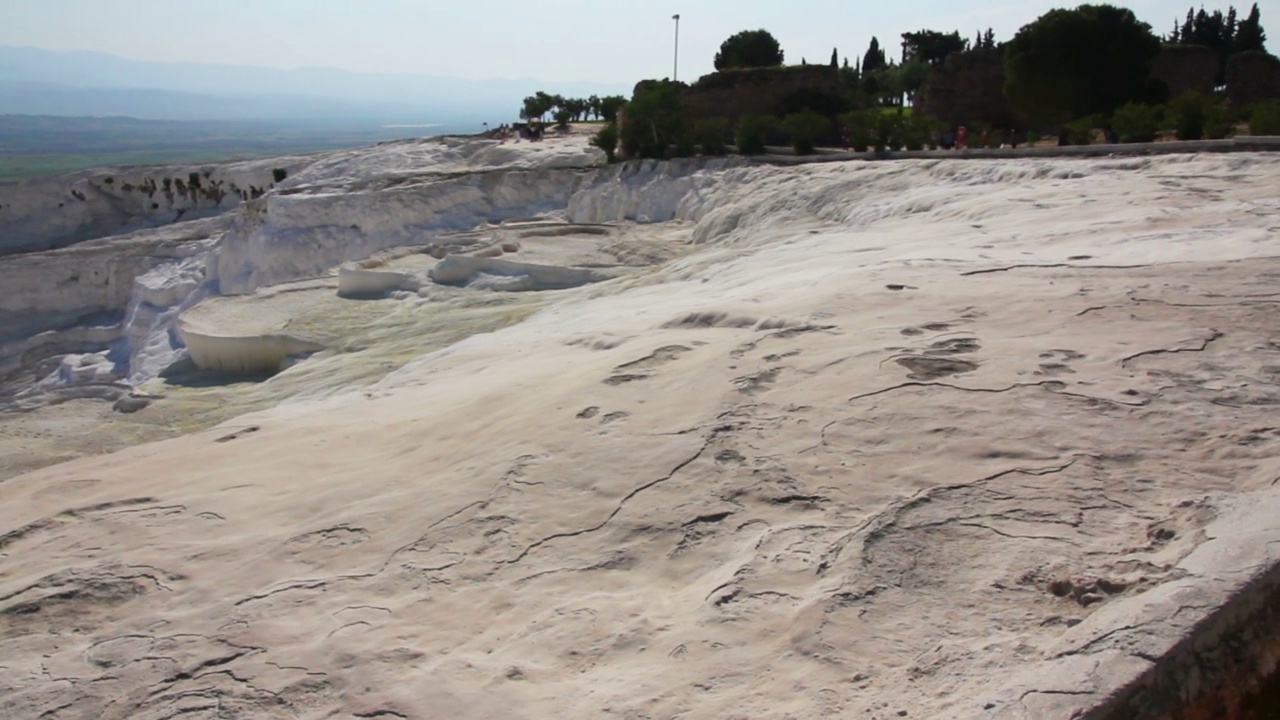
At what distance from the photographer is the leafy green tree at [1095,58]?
16.1 meters

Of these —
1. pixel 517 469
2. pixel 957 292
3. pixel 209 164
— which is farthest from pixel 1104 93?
pixel 209 164

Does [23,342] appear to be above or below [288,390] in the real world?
below

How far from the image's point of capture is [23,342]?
69.8 ft

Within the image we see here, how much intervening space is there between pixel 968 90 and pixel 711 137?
5.92 meters

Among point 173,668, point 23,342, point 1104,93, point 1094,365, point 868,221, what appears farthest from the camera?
point 23,342

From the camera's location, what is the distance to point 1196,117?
1053cm

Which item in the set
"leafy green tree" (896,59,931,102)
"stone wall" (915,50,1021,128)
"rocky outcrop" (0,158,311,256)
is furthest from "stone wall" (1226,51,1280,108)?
"rocky outcrop" (0,158,311,256)

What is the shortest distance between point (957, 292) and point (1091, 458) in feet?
6.60

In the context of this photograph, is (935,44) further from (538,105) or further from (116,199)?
(116,199)

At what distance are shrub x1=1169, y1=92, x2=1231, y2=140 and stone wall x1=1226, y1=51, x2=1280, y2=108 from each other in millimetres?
7051

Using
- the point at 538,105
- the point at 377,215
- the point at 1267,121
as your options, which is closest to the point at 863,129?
the point at 1267,121

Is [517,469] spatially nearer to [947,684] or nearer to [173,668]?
[173,668]

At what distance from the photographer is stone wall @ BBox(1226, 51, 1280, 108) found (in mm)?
16500

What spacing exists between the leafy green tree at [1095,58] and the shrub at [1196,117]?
5.70 metres
